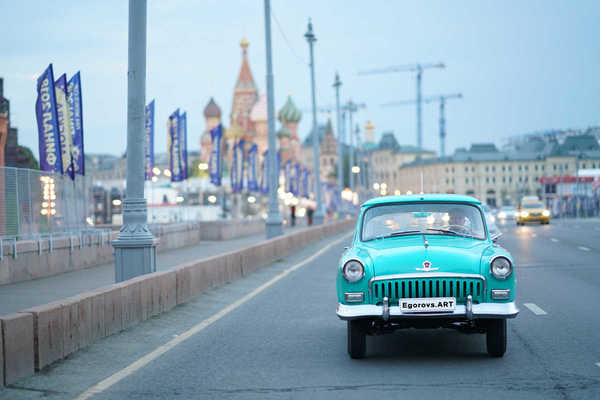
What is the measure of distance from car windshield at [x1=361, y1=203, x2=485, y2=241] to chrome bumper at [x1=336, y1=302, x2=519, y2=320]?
4.79ft

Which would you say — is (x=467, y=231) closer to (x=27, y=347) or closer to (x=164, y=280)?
(x=27, y=347)

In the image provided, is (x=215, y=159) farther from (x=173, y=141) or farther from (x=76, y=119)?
(x=76, y=119)

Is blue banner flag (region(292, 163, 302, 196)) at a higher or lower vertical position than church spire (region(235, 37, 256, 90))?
lower

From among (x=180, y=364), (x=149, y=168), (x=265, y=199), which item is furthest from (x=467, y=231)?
(x=265, y=199)

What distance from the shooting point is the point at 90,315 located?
11375 mm

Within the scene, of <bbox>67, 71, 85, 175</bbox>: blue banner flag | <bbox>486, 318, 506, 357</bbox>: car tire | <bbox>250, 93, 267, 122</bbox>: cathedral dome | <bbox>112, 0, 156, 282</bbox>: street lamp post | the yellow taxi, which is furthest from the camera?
<bbox>250, 93, 267, 122</bbox>: cathedral dome

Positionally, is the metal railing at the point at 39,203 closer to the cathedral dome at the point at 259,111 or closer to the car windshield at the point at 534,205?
the car windshield at the point at 534,205

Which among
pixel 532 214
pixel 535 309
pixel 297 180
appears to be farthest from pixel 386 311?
pixel 297 180

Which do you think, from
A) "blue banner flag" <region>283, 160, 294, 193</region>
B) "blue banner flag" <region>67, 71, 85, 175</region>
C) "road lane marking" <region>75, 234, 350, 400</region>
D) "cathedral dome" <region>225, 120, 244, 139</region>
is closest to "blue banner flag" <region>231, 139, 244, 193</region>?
"blue banner flag" <region>283, 160, 294, 193</region>

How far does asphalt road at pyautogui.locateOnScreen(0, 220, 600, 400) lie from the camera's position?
8.38 meters

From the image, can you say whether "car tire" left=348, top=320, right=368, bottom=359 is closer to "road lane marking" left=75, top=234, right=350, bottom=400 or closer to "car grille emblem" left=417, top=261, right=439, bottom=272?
"car grille emblem" left=417, top=261, right=439, bottom=272

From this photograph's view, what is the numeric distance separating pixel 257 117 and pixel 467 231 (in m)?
171

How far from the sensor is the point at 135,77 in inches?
609

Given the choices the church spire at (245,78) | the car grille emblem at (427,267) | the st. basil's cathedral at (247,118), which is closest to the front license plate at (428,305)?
the car grille emblem at (427,267)
